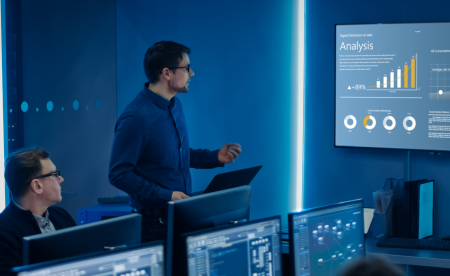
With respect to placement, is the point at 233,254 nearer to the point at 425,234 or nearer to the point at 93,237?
the point at 93,237

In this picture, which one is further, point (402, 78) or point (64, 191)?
point (64, 191)

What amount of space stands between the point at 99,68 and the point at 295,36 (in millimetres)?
1700

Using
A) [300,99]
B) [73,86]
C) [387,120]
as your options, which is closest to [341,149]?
[387,120]

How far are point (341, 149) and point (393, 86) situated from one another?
0.61m

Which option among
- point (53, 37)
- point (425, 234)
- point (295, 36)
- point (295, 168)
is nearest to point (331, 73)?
point (295, 36)

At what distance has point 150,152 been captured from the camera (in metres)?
2.58

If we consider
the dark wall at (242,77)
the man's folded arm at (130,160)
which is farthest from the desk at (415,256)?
the man's folded arm at (130,160)

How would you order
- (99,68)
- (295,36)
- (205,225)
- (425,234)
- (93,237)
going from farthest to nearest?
(99,68) → (295,36) → (425,234) → (205,225) → (93,237)

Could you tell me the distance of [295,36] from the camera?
3.85m

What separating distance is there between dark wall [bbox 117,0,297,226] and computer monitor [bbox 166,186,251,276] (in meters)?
2.07

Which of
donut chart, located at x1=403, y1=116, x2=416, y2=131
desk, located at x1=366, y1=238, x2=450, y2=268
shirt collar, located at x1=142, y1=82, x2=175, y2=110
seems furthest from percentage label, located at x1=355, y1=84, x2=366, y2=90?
shirt collar, located at x1=142, y1=82, x2=175, y2=110

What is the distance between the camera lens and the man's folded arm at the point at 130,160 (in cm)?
243

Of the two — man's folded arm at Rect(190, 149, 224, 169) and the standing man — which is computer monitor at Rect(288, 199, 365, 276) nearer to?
the standing man

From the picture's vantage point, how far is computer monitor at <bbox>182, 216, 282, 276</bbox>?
146 cm
